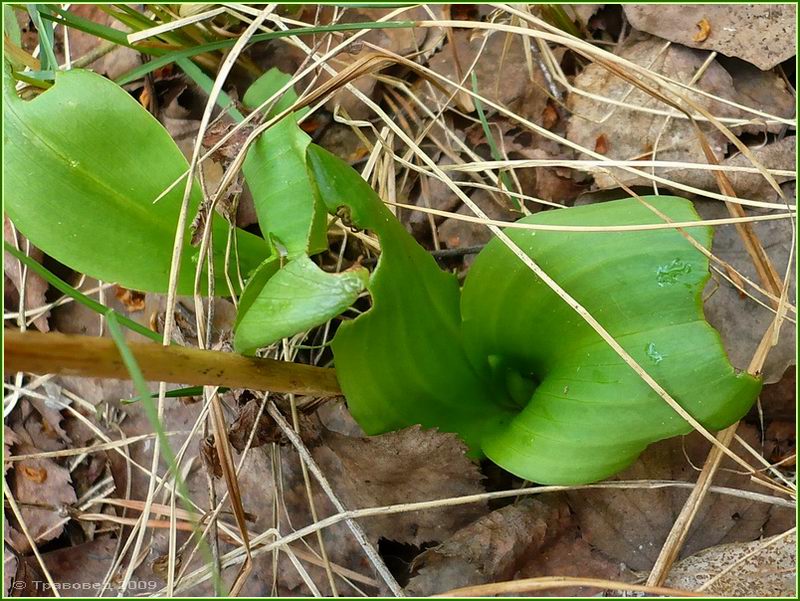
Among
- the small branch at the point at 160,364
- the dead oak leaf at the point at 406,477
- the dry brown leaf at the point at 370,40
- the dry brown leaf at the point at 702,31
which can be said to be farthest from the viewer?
the dry brown leaf at the point at 370,40

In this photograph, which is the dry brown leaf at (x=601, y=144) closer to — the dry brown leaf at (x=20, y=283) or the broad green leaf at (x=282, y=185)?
the broad green leaf at (x=282, y=185)

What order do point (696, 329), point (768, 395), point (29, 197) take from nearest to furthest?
point (696, 329)
point (29, 197)
point (768, 395)

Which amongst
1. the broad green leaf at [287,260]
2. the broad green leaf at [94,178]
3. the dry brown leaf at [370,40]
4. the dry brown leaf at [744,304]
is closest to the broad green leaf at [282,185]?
the broad green leaf at [287,260]

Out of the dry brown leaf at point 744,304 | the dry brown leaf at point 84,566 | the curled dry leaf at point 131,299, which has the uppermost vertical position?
the dry brown leaf at point 744,304

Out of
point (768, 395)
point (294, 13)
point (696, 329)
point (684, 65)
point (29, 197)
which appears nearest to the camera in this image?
point (696, 329)

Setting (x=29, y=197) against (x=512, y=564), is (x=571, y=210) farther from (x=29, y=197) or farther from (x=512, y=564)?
(x=29, y=197)

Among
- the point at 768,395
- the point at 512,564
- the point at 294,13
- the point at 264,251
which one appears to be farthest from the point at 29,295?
the point at 768,395
